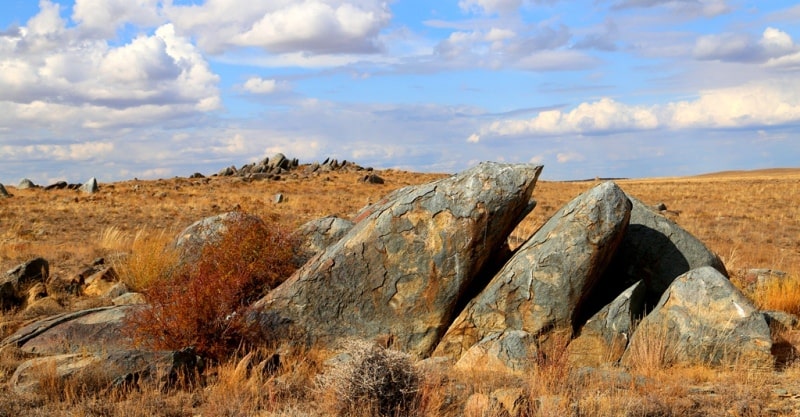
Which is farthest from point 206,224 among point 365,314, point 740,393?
point 740,393

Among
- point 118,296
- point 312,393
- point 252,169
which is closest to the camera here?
point 312,393

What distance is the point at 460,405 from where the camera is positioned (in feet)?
22.0

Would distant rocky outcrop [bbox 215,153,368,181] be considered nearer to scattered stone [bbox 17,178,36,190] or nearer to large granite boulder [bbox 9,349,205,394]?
scattered stone [bbox 17,178,36,190]

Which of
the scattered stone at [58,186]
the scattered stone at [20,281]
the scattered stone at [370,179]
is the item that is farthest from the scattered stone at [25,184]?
the scattered stone at [20,281]

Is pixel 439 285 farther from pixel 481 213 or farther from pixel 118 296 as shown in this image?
pixel 118 296

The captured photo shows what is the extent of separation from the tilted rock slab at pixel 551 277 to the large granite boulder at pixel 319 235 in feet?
11.9

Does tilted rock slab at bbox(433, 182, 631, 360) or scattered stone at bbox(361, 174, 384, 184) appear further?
scattered stone at bbox(361, 174, 384, 184)

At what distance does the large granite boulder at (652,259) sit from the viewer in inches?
410

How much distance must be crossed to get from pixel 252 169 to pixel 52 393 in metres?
52.5

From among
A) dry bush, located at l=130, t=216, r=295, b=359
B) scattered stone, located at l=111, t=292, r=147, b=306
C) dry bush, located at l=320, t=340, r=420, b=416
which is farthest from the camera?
scattered stone, located at l=111, t=292, r=147, b=306

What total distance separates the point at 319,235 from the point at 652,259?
5719 mm

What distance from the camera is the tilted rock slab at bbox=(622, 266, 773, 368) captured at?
8352 mm

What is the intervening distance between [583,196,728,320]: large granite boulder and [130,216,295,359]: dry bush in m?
5.21

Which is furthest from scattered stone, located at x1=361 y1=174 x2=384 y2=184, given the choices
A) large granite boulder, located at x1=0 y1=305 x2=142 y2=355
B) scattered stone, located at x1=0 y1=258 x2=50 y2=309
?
large granite boulder, located at x1=0 y1=305 x2=142 y2=355
